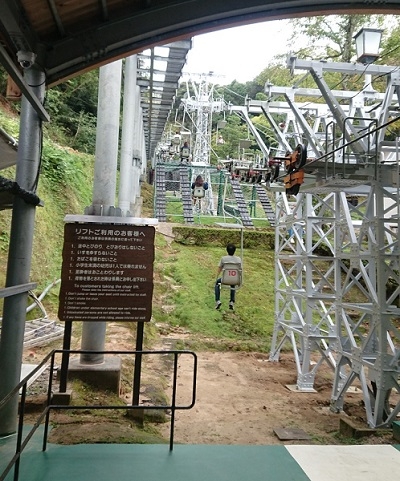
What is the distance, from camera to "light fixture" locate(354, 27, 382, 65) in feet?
19.7

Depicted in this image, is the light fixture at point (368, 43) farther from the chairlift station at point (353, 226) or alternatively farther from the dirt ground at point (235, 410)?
the dirt ground at point (235, 410)

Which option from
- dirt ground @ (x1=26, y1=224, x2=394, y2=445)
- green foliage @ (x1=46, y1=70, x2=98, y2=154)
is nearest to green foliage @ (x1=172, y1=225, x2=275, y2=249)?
dirt ground @ (x1=26, y1=224, x2=394, y2=445)

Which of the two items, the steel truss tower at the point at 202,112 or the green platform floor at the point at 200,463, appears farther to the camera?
the steel truss tower at the point at 202,112

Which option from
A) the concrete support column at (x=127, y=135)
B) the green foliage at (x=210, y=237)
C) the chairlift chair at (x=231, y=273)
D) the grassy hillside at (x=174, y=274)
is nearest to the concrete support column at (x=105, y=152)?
the concrete support column at (x=127, y=135)

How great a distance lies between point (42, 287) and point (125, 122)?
4.49 m

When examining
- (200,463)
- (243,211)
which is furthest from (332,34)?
(200,463)

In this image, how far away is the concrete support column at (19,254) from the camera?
12.2ft

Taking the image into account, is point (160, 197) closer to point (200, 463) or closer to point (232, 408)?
point (232, 408)

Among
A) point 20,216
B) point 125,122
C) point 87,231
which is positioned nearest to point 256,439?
point 87,231

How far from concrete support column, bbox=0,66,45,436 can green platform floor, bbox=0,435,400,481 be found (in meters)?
0.52

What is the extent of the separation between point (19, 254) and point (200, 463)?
8.54 feet

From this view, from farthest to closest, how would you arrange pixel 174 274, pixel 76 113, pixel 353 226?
pixel 76 113 < pixel 174 274 < pixel 353 226

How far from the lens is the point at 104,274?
4547mm

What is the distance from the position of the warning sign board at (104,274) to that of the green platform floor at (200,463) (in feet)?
4.53
